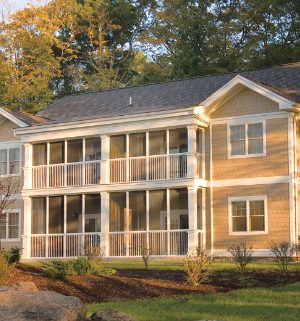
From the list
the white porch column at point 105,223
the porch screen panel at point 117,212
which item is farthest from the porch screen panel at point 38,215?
the white porch column at point 105,223

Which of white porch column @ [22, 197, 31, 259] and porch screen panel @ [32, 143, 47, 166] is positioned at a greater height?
porch screen panel @ [32, 143, 47, 166]

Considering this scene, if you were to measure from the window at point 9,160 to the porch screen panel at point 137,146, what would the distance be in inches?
228

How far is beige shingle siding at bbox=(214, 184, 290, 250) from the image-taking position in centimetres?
2573

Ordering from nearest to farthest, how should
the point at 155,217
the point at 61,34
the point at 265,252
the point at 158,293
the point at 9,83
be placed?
1. the point at 158,293
2. the point at 265,252
3. the point at 155,217
4. the point at 9,83
5. the point at 61,34

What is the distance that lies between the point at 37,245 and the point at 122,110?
272 inches

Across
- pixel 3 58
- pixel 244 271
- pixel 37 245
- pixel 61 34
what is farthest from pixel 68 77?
pixel 244 271

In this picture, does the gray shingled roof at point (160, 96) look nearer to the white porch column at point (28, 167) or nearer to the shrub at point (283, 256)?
the white porch column at point (28, 167)

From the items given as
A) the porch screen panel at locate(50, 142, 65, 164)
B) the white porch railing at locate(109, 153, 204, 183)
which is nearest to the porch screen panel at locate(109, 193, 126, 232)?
the white porch railing at locate(109, 153, 204, 183)

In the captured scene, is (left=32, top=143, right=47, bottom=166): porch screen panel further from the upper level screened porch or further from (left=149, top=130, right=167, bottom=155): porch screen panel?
(left=149, top=130, right=167, bottom=155): porch screen panel

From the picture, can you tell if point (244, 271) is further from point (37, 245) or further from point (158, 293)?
point (37, 245)

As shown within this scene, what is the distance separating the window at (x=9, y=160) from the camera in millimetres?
32562

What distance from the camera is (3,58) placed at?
4556cm

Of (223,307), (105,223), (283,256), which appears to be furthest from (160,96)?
(223,307)

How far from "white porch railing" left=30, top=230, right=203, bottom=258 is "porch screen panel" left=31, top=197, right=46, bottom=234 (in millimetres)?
1035
